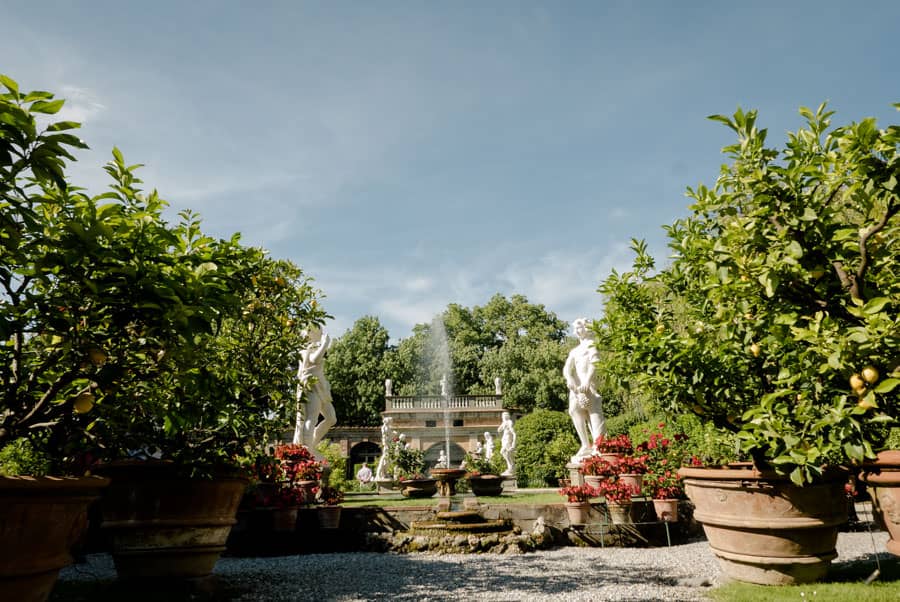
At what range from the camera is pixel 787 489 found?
355 cm

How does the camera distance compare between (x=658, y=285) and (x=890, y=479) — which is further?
(x=658, y=285)

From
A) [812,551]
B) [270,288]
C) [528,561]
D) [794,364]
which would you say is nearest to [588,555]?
[528,561]

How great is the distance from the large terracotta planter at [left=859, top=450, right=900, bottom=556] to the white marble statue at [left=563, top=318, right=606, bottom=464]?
263 inches

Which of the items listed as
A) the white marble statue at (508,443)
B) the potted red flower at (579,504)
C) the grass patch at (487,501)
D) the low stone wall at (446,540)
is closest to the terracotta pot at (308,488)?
the low stone wall at (446,540)

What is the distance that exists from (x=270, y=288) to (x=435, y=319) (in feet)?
118

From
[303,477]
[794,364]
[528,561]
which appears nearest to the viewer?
[794,364]

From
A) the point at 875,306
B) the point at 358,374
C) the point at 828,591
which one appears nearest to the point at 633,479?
the point at 828,591

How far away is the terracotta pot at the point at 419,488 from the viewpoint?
35.8 feet

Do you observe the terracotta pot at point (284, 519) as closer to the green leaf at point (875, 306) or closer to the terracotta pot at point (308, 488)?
the terracotta pot at point (308, 488)

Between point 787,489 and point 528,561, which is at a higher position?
point 787,489

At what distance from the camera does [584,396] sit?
1050 cm

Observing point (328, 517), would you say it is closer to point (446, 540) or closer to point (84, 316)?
point (446, 540)

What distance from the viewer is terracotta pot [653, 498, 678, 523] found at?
737 cm

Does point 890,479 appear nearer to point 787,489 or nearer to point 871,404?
point 787,489
